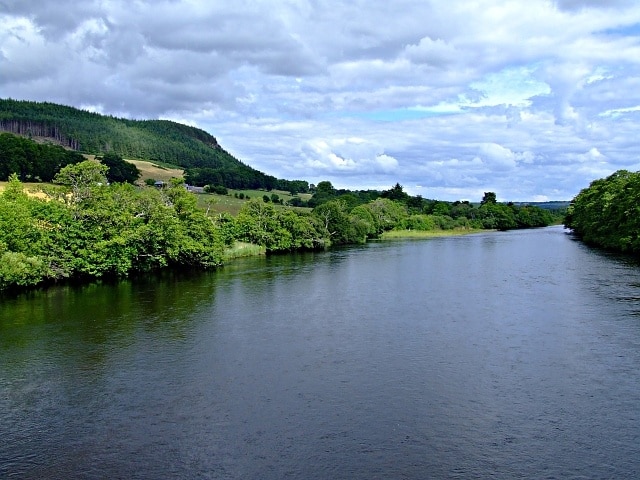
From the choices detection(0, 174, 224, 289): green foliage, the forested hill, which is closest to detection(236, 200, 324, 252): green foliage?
detection(0, 174, 224, 289): green foliage

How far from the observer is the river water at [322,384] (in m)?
17.7

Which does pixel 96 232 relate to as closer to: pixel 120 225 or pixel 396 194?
pixel 120 225

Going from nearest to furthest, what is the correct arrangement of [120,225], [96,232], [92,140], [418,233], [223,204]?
[96,232]
[120,225]
[223,204]
[418,233]
[92,140]

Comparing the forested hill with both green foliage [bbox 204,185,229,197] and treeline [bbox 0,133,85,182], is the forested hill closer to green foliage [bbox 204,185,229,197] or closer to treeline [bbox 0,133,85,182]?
green foliage [bbox 204,185,229,197]

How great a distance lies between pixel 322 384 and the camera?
24.0 metres

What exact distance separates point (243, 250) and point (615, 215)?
5050 centimetres

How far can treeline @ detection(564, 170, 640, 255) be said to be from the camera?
70562mm

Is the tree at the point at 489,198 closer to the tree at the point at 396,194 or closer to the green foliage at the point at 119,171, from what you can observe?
the tree at the point at 396,194

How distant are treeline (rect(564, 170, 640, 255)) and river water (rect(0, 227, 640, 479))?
2908 centimetres

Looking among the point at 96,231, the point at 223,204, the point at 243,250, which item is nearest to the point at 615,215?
the point at 243,250

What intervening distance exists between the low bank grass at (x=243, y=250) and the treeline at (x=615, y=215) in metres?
45.8

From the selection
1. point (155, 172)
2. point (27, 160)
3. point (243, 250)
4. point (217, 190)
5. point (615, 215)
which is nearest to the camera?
point (243, 250)

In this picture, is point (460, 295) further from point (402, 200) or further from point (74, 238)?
point (402, 200)

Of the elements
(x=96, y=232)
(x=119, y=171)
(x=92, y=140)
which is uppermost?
(x=92, y=140)
